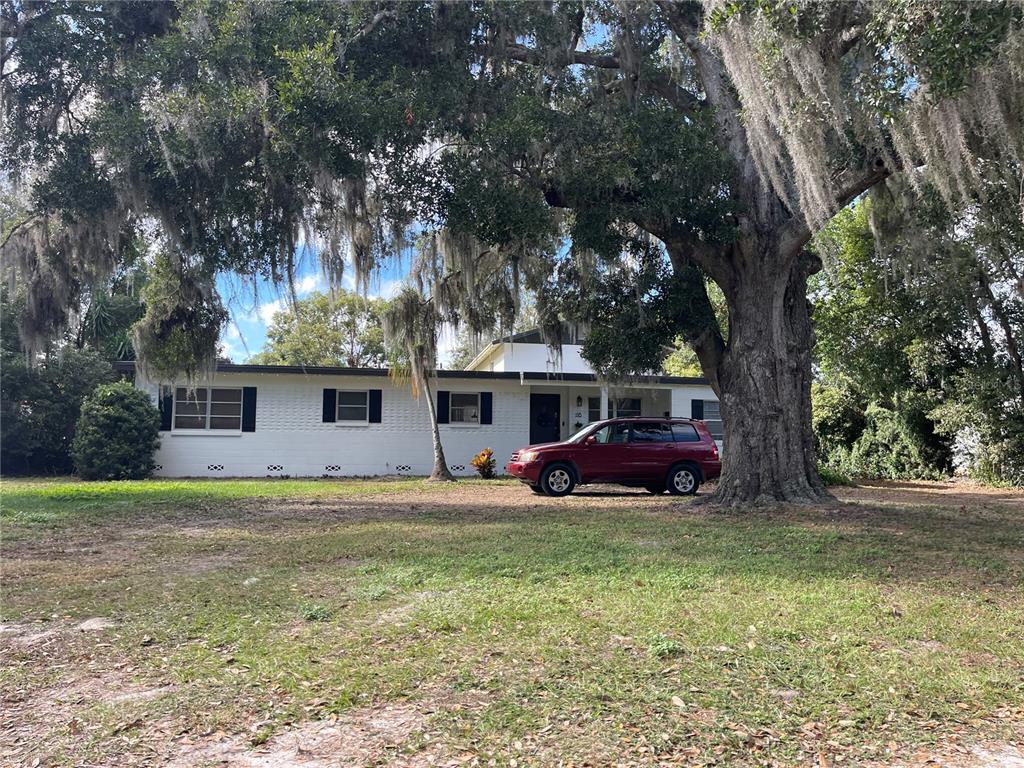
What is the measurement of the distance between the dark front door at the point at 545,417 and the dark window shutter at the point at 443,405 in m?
2.29

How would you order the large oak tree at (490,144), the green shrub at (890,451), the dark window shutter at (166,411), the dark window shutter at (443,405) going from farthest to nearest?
the dark window shutter at (443,405) < the dark window shutter at (166,411) < the green shrub at (890,451) < the large oak tree at (490,144)

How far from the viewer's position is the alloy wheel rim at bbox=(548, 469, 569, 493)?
1441cm

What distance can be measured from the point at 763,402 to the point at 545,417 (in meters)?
11.2

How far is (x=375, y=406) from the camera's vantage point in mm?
20266

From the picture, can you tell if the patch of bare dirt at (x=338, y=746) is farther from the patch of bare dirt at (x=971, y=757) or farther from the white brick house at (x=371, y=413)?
the white brick house at (x=371, y=413)

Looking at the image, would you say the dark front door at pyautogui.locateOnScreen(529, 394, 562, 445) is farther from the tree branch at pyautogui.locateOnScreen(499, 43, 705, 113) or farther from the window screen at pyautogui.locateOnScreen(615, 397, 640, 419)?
the tree branch at pyautogui.locateOnScreen(499, 43, 705, 113)

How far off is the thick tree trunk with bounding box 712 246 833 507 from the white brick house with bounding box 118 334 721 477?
705 cm

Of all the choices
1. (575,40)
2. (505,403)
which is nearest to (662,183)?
(575,40)

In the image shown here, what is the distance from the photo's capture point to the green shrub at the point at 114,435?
1734 centimetres

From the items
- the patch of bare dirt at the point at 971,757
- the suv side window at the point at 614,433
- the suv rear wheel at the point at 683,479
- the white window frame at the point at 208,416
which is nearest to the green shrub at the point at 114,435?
the white window frame at the point at 208,416

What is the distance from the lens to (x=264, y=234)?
10.1 metres

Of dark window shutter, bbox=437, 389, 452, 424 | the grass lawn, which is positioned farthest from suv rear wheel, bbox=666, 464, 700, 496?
dark window shutter, bbox=437, 389, 452, 424

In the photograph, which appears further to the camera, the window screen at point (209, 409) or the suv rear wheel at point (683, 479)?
the window screen at point (209, 409)

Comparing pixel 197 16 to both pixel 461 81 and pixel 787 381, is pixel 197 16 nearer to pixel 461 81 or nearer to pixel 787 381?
pixel 461 81
